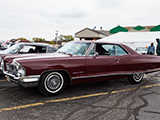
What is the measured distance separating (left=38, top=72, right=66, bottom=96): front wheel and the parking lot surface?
0.48 feet

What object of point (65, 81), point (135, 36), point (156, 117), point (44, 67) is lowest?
point (156, 117)

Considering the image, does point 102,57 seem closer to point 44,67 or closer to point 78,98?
point 78,98

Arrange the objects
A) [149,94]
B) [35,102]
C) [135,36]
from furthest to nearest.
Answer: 1. [135,36]
2. [149,94]
3. [35,102]

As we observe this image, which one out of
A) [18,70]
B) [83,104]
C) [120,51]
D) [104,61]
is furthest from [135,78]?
[18,70]

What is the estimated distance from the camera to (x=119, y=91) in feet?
15.2

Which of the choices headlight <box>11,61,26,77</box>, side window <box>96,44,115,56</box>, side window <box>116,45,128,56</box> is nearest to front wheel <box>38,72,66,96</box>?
headlight <box>11,61,26,77</box>

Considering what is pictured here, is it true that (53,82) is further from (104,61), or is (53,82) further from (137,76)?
(137,76)

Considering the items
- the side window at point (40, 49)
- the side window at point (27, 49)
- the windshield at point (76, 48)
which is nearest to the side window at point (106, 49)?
the windshield at point (76, 48)

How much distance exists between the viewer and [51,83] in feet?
12.7

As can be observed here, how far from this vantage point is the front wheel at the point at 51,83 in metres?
3.75

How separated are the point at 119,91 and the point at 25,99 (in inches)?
102

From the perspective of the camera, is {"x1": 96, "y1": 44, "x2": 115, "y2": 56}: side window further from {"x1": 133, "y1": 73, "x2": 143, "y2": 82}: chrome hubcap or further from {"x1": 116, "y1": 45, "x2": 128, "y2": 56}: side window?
{"x1": 133, "y1": 73, "x2": 143, "y2": 82}: chrome hubcap

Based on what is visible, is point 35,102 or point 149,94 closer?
point 35,102

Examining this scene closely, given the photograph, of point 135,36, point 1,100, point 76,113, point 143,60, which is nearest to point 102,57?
point 143,60
